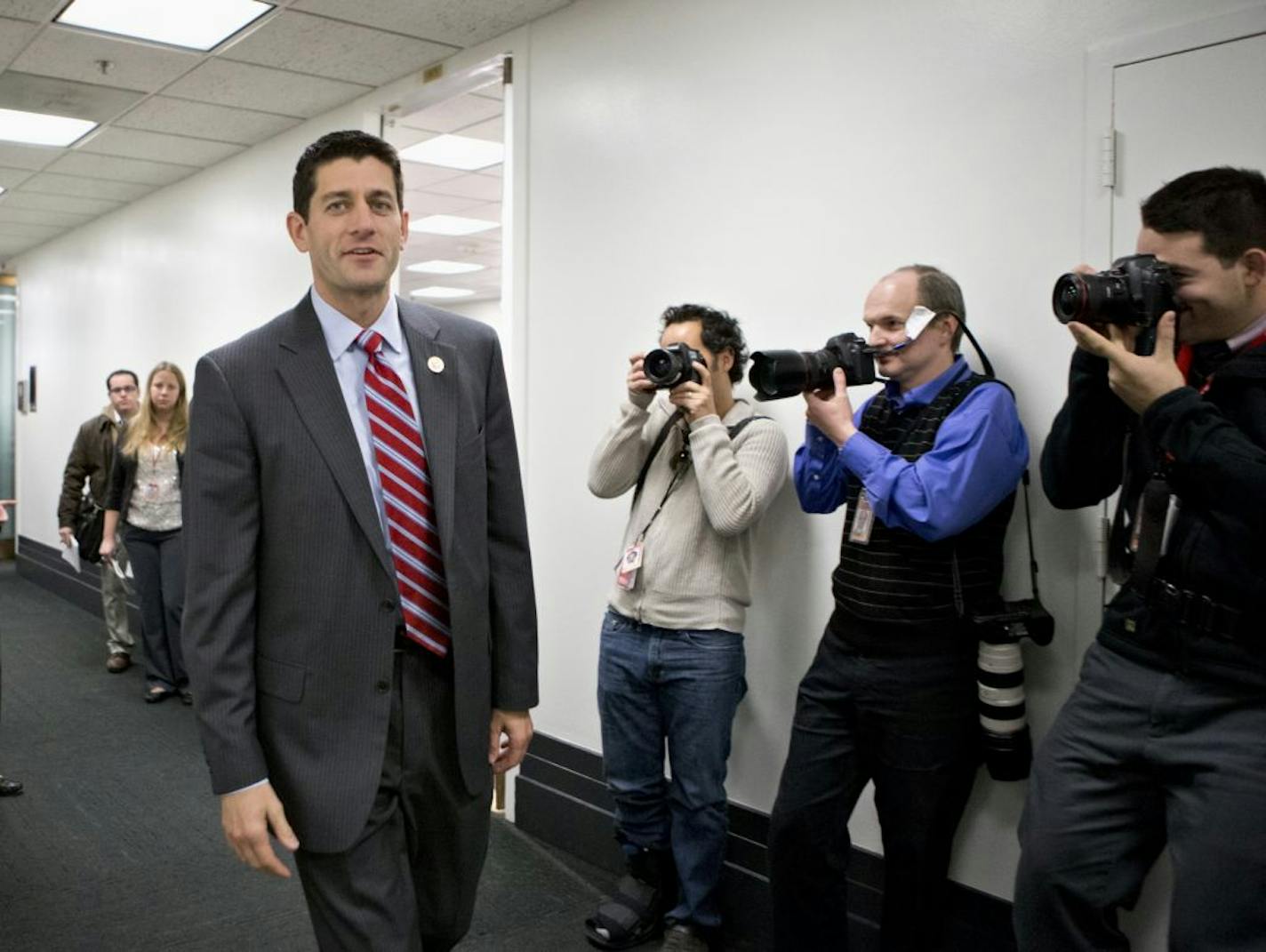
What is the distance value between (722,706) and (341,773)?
112cm

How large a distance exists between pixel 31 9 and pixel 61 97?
3.45 ft

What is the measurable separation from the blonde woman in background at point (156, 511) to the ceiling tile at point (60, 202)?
2389mm

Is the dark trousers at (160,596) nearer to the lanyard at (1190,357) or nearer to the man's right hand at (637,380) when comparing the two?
Answer: the man's right hand at (637,380)

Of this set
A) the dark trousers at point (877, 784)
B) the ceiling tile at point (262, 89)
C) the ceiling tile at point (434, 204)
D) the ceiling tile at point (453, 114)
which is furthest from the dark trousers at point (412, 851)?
the ceiling tile at point (434, 204)

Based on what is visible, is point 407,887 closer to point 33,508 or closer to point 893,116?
point 893,116

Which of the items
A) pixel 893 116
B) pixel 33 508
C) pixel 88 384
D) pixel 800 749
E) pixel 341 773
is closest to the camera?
pixel 341 773

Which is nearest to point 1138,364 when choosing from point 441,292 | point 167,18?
point 167,18

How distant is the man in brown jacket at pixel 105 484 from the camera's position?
5.12 meters

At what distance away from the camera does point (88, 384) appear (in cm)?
729

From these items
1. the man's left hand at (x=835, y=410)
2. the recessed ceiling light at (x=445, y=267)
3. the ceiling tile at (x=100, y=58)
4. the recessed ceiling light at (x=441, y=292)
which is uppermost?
the recessed ceiling light at (x=441, y=292)

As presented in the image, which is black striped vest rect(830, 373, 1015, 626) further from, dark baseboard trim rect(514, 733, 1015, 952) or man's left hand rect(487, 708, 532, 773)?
man's left hand rect(487, 708, 532, 773)

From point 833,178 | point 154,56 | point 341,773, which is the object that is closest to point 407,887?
point 341,773

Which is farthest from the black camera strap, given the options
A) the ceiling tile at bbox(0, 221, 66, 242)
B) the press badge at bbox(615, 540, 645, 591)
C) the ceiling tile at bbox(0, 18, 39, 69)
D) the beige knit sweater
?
the ceiling tile at bbox(0, 221, 66, 242)

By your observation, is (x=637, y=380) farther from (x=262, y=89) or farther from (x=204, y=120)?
(x=204, y=120)
